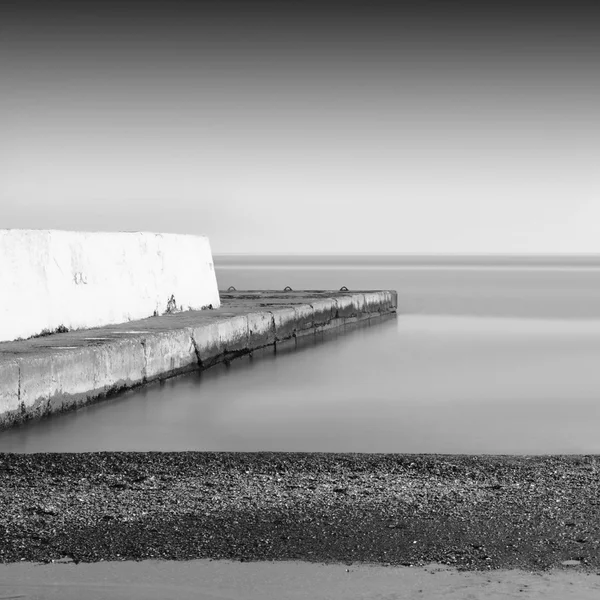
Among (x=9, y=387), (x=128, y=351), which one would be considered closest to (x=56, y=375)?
(x=9, y=387)

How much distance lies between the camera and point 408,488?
439 cm

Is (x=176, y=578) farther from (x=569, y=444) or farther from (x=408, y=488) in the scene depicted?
(x=569, y=444)

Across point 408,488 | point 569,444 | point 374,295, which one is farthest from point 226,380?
point 374,295

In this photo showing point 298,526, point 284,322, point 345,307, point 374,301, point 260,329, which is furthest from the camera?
point 374,301

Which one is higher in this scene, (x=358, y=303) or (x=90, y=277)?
(x=90, y=277)

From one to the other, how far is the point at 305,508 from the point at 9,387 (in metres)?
2.89

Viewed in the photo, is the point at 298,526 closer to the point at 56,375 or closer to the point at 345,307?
the point at 56,375

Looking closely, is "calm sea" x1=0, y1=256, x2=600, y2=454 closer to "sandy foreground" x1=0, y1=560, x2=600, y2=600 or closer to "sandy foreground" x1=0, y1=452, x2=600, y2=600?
"sandy foreground" x1=0, y1=452, x2=600, y2=600

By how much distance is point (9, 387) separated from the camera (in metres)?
6.37

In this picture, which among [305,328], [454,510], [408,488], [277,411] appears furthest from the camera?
[305,328]

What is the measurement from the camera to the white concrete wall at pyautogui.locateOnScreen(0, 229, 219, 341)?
802 centimetres

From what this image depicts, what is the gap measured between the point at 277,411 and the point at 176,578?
4.76m

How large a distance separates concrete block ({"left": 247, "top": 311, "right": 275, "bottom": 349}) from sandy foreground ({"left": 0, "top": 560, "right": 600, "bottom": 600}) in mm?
8252

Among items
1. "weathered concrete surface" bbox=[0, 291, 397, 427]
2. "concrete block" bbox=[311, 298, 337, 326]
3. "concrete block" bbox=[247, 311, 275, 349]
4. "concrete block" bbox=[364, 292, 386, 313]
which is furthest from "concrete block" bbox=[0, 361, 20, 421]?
"concrete block" bbox=[364, 292, 386, 313]
